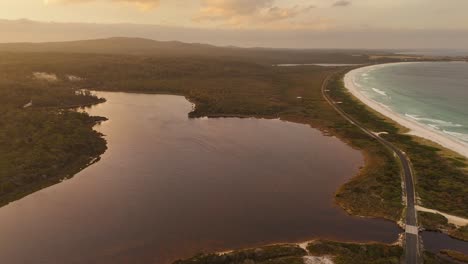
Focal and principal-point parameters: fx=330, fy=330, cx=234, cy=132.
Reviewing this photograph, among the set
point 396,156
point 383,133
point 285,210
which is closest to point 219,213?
point 285,210

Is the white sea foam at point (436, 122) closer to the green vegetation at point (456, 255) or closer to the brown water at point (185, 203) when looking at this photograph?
the brown water at point (185, 203)

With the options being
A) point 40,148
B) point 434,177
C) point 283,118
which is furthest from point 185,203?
point 283,118

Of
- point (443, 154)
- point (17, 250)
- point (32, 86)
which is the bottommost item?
point (17, 250)

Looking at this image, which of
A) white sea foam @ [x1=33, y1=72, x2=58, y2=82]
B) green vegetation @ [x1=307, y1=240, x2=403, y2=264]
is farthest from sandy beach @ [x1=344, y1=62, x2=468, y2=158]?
white sea foam @ [x1=33, y1=72, x2=58, y2=82]

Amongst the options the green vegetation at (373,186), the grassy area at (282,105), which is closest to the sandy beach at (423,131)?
Result: the green vegetation at (373,186)

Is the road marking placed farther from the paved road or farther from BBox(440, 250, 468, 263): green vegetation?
BBox(440, 250, 468, 263): green vegetation

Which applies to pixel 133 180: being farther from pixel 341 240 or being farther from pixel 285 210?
pixel 341 240
